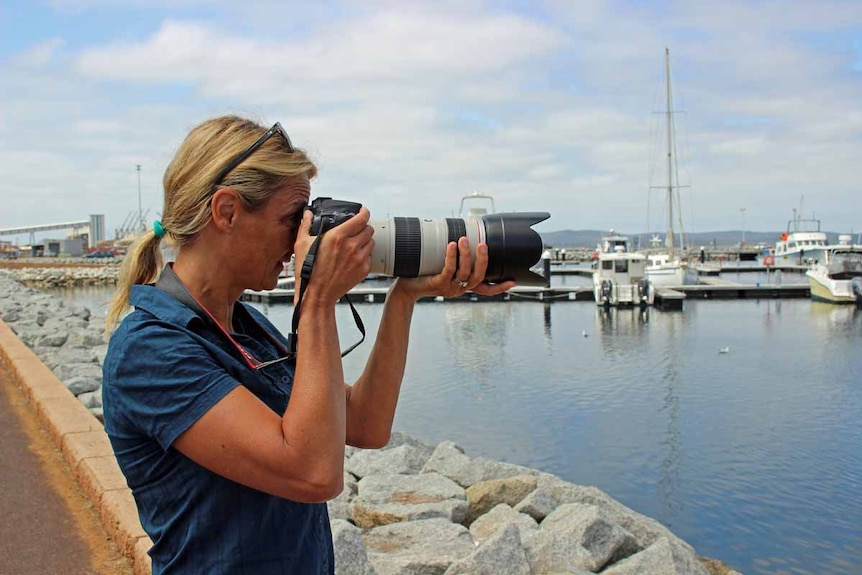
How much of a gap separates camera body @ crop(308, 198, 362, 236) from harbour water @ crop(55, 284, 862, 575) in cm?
665

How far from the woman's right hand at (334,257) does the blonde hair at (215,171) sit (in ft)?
0.31

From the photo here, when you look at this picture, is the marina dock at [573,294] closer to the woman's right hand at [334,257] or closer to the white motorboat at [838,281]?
the white motorboat at [838,281]

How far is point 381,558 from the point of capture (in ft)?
13.1

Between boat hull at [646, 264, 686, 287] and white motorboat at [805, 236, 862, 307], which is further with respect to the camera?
boat hull at [646, 264, 686, 287]

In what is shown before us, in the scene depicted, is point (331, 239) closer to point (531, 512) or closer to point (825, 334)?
point (531, 512)

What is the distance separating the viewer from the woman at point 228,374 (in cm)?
127

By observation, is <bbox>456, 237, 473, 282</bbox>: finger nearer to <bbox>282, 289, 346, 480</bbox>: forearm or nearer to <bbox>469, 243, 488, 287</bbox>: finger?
<bbox>469, 243, 488, 287</bbox>: finger

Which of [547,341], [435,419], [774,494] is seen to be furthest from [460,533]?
[547,341]

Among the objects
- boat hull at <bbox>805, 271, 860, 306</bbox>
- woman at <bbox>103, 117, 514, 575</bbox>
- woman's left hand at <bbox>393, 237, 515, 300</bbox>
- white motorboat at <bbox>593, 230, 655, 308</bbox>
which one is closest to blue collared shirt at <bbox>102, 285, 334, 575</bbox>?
woman at <bbox>103, 117, 514, 575</bbox>

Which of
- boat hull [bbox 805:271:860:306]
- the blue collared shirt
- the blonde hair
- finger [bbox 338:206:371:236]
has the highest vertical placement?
the blonde hair

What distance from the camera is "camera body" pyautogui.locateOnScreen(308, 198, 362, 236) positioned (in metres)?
1.45

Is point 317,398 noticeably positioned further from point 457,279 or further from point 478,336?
point 478,336

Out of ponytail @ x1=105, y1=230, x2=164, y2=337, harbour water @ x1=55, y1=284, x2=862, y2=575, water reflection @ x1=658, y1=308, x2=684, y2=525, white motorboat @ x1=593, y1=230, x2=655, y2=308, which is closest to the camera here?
ponytail @ x1=105, y1=230, x2=164, y2=337

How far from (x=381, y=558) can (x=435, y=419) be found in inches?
337
